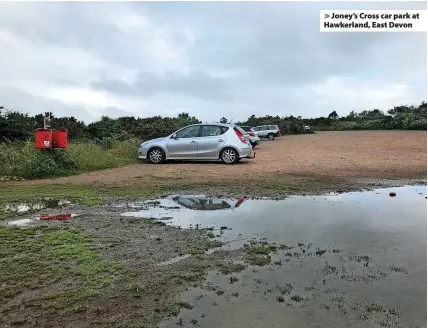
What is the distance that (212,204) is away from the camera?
7715 mm

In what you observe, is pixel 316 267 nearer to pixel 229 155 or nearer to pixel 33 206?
pixel 33 206

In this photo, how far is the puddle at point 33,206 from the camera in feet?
23.3

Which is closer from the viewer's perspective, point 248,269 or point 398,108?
point 248,269

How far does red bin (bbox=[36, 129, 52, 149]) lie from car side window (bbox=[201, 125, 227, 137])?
17.9 ft

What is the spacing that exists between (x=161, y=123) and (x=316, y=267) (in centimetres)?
2657

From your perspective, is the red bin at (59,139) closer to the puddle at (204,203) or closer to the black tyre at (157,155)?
the black tyre at (157,155)

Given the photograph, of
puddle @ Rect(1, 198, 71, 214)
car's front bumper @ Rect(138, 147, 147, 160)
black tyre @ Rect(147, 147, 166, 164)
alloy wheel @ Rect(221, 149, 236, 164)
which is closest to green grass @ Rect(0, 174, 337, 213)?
puddle @ Rect(1, 198, 71, 214)

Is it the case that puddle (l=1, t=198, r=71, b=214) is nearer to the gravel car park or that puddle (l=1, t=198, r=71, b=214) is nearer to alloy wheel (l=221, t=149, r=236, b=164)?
alloy wheel (l=221, t=149, r=236, b=164)

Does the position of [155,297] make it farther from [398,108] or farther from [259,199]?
[398,108]

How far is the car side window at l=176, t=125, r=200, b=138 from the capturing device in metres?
15.6

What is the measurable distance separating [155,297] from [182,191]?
18.5 ft

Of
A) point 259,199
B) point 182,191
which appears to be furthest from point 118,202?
point 259,199

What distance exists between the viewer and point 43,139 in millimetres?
12078

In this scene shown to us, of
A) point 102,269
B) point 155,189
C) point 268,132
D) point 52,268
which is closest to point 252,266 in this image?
point 102,269
